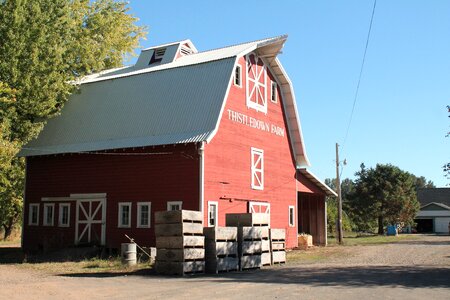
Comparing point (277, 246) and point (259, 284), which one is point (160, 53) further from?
point (259, 284)

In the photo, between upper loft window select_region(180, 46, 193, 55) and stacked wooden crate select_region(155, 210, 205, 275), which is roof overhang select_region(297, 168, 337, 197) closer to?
upper loft window select_region(180, 46, 193, 55)

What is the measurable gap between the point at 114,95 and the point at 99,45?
1007 centimetres

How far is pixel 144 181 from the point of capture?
2366 cm

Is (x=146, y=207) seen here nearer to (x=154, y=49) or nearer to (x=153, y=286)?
(x=153, y=286)

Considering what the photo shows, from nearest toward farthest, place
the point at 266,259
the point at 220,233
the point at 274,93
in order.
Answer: the point at 220,233
the point at 266,259
the point at 274,93

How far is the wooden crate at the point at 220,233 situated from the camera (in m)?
17.7

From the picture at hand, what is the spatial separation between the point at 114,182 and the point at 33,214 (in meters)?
6.23

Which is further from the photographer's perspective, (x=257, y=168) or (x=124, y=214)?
(x=257, y=168)

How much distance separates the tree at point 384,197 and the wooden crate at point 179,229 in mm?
39081

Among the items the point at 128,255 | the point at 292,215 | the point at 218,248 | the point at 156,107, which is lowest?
the point at 128,255

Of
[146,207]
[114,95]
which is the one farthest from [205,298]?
[114,95]

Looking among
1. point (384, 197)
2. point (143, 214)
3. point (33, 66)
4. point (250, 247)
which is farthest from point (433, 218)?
point (33, 66)

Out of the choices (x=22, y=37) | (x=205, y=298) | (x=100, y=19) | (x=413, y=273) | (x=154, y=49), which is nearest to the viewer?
(x=205, y=298)

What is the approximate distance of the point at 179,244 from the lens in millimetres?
16781
